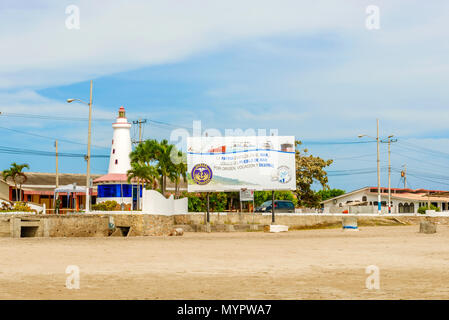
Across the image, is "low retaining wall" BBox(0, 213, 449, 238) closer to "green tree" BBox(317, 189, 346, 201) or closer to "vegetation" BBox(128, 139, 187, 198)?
"vegetation" BBox(128, 139, 187, 198)

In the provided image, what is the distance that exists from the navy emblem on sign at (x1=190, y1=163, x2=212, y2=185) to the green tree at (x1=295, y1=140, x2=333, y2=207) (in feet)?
93.0

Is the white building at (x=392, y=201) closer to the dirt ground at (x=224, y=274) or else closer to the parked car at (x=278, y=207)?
the parked car at (x=278, y=207)

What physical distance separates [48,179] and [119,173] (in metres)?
12.0

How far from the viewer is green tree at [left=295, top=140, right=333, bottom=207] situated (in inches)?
2975

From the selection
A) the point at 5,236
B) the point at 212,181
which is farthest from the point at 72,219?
the point at 212,181

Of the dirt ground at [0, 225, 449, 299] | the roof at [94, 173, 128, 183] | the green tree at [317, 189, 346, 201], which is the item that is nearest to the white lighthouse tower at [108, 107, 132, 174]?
the roof at [94, 173, 128, 183]

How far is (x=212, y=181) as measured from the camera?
49.0 meters

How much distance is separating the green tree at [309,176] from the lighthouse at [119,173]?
2051 cm

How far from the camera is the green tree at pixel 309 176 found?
75.6 meters

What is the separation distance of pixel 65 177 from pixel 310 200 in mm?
32450

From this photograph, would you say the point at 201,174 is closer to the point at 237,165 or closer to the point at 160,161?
the point at 237,165

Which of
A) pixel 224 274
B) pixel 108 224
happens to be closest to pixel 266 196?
pixel 108 224

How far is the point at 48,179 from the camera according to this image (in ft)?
257
